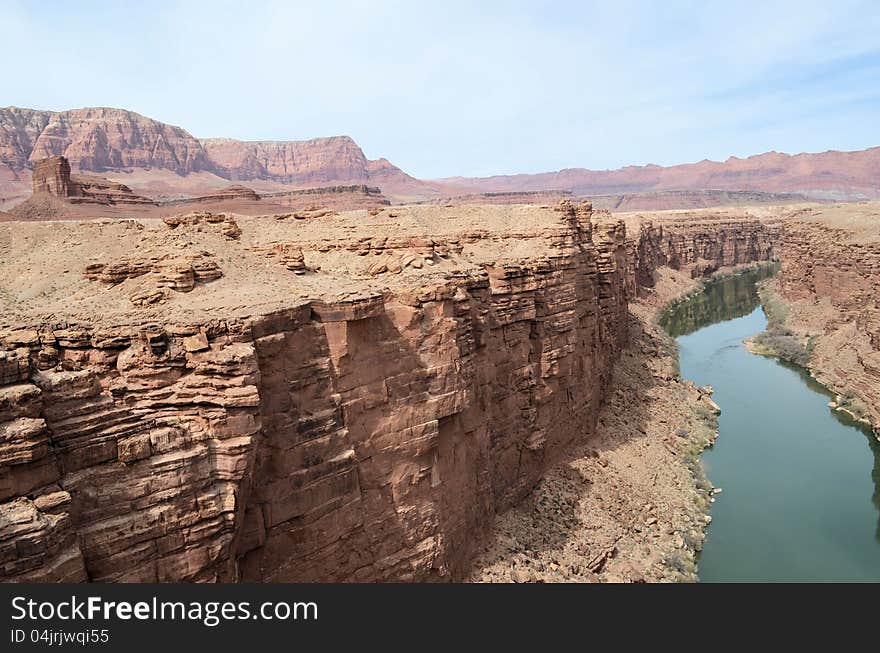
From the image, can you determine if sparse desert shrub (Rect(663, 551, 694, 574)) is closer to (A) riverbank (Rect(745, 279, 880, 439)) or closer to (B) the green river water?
(B) the green river water

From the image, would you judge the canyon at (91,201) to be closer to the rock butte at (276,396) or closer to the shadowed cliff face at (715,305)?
the rock butte at (276,396)

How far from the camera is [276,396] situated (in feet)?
37.3

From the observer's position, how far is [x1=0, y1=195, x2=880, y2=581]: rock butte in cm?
880

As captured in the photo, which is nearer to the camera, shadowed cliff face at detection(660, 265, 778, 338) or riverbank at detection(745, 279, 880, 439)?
riverbank at detection(745, 279, 880, 439)

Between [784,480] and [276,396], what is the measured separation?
899 inches

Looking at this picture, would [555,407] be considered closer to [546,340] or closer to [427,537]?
[546,340]

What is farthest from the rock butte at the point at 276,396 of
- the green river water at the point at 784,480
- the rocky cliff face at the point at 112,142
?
the rocky cliff face at the point at 112,142

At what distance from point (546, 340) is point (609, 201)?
16280cm

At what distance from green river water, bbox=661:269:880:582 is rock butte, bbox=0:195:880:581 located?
654cm

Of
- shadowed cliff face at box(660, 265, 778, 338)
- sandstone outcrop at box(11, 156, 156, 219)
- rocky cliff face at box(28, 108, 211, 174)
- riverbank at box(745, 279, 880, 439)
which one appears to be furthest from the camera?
rocky cliff face at box(28, 108, 211, 174)

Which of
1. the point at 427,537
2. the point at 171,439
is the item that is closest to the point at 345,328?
the point at 171,439

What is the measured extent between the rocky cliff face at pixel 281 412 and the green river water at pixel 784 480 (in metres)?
7.42

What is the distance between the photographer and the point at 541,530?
1862 cm

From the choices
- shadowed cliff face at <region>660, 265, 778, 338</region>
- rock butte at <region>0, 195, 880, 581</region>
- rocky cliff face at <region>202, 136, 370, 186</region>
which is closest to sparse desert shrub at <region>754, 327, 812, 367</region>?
shadowed cliff face at <region>660, 265, 778, 338</region>
